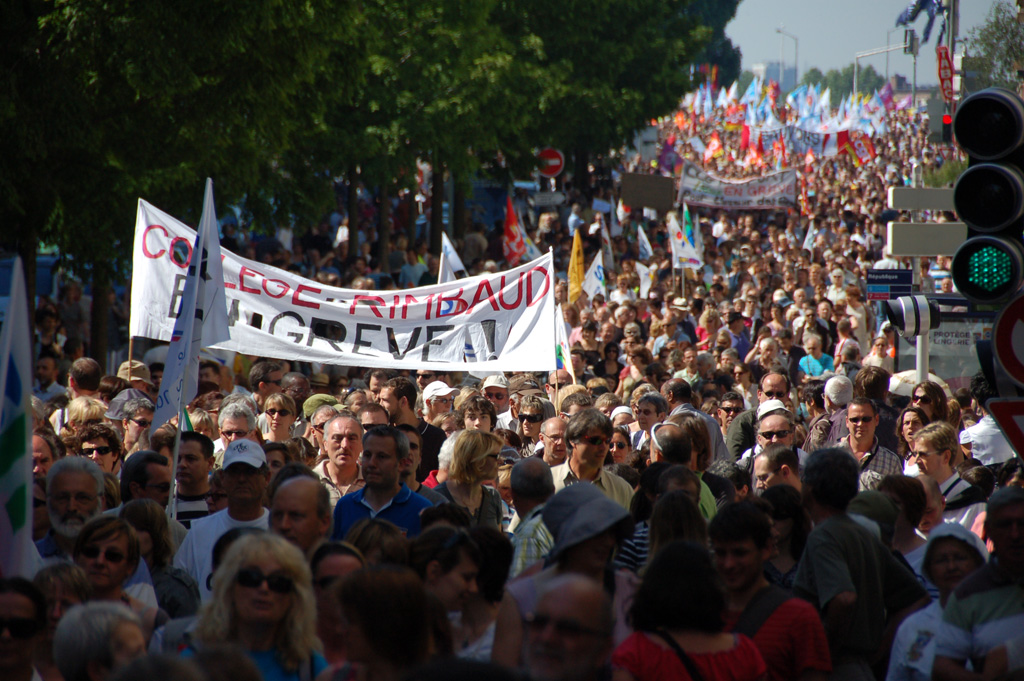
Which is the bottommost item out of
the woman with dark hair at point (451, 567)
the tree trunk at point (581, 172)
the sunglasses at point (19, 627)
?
the sunglasses at point (19, 627)

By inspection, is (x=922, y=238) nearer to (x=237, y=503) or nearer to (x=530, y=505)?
(x=530, y=505)

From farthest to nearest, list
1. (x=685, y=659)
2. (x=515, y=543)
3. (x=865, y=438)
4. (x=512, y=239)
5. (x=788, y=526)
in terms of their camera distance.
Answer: (x=512, y=239) → (x=865, y=438) → (x=788, y=526) → (x=515, y=543) → (x=685, y=659)

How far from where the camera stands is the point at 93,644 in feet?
13.3

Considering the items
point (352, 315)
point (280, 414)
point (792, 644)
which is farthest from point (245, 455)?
point (352, 315)

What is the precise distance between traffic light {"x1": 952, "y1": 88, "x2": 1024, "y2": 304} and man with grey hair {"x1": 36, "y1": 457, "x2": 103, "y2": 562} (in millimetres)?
4290

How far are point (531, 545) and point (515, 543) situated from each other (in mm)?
133

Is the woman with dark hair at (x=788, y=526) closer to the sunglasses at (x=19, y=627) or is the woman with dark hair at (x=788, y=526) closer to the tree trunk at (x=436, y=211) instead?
the sunglasses at (x=19, y=627)

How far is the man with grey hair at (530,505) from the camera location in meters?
5.77

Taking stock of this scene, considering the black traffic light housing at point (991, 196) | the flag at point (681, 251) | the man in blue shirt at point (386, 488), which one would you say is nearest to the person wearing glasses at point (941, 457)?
the black traffic light housing at point (991, 196)

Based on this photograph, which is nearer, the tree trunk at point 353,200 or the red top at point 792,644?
the red top at point 792,644

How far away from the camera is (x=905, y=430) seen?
9.34 metres

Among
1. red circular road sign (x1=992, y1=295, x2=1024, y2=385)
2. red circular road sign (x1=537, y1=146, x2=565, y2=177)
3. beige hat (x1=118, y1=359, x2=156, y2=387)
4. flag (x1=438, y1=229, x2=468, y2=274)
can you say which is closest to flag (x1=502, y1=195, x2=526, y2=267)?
flag (x1=438, y1=229, x2=468, y2=274)

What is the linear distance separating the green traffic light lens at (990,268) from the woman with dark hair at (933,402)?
3.25 m

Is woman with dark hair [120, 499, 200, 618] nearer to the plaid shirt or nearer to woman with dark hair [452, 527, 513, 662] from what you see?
the plaid shirt
